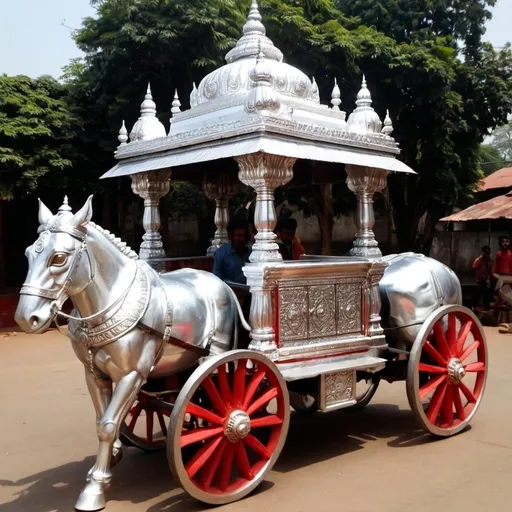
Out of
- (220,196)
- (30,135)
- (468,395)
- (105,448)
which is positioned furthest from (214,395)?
(30,135)

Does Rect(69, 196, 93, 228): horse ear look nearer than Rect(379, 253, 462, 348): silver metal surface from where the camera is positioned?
Yes

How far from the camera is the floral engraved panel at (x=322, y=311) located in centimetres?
436

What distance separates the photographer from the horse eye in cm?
327

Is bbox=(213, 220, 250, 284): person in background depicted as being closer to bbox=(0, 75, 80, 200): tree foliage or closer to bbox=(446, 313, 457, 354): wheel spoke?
bbox=(446, 313, 457, 354): wheel spoke

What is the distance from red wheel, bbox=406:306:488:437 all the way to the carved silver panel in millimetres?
428

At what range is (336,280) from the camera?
4504 mm

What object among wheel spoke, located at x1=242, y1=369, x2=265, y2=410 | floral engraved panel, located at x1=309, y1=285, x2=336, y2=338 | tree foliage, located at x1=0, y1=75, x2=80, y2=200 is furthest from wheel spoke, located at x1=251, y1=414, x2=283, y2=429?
tree foliage, located at x1=0, y1=75, x2=80, y2=200

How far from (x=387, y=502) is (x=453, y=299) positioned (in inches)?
79.9

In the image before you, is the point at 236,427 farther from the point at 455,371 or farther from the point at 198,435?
the point at 455,371

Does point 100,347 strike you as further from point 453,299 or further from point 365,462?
point 453,299

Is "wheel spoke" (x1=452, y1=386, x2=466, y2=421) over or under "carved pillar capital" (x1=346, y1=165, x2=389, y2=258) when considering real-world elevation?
under

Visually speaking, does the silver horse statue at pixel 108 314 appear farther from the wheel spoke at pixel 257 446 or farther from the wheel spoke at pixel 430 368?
the wheel spoke at pixel 430 368

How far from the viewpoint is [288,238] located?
17.4 ft

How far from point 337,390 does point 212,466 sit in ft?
3.89
